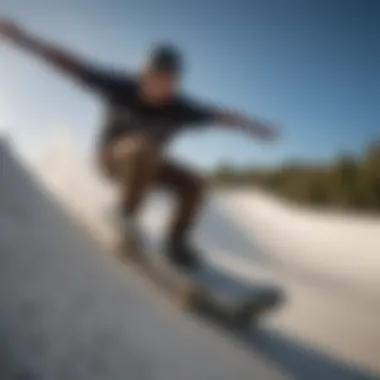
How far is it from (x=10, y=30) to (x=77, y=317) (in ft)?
1.84

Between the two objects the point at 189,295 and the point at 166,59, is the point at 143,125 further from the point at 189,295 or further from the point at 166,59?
the point at 189,295

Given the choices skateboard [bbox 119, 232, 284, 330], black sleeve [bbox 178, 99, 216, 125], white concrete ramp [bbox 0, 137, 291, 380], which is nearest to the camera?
white concrete ramp [bbox 0, 137, 291, 380]

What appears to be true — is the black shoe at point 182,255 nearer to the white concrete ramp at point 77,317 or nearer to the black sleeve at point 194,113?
the white concrete ramp at point 77,317

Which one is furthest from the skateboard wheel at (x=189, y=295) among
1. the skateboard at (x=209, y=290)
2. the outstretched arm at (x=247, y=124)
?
the outstretched arm at (x=247, y=124)

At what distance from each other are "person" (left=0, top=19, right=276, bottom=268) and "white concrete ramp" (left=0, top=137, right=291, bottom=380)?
114 mm

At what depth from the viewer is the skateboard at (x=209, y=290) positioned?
3.95 feet

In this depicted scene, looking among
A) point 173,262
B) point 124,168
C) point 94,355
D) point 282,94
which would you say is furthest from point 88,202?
point 282,94

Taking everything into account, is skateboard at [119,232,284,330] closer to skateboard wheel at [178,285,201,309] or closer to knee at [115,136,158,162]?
skateboard wheel at [178,285,201,309]

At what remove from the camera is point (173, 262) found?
50.1 inches

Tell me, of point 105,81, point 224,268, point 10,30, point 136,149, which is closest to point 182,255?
point 224,268

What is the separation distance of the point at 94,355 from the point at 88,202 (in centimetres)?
34

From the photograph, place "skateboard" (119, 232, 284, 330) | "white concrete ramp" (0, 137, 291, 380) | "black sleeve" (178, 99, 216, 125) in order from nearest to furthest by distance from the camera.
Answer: "white concrete ramp" (0, 137, 291, 380) < "skateboard" (119, 232, 284, 330) < "black sleeve" (178, 99, 216, 125)

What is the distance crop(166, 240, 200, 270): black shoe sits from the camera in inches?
50.5

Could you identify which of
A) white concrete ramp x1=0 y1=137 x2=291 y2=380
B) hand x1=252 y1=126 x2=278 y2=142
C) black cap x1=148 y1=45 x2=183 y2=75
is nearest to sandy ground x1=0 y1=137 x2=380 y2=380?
white concrete ramp x1=0 y1=137 x2=291 y2=380
